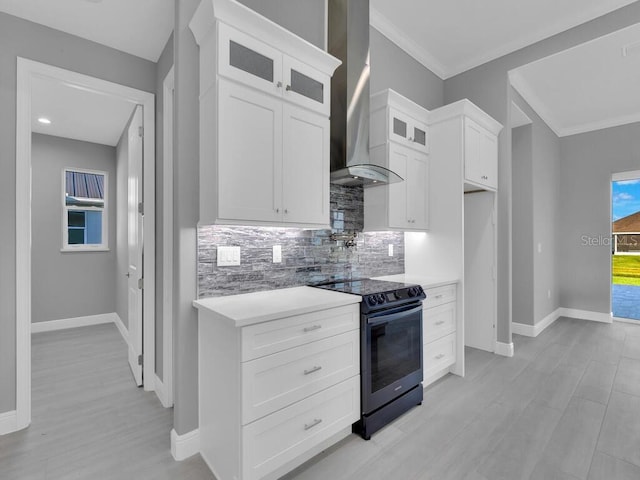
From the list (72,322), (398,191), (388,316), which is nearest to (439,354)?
(388,316)

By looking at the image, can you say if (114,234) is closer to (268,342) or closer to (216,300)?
(216,300)

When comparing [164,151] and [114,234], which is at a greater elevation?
[164,151]

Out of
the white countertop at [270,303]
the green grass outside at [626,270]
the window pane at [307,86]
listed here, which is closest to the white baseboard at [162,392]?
the white countertop at [270,303]

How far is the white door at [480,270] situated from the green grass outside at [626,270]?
11.2 feet

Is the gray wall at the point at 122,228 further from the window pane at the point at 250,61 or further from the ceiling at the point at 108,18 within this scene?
the window pane at the point at 250,61

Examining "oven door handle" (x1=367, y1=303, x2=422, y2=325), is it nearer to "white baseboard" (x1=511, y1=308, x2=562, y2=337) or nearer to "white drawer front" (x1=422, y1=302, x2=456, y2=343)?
"white drawer front" (x1=422, y1=302, x2=456, y2=343)

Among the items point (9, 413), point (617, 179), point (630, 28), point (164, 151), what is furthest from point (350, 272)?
point (617, 179)

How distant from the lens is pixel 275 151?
6.61 ft

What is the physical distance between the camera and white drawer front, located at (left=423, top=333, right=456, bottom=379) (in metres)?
2.78

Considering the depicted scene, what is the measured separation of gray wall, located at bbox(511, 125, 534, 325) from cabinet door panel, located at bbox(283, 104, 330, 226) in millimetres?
3645

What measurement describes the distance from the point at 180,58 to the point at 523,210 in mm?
4670

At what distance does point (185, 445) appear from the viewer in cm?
197

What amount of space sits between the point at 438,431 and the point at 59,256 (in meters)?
5.63

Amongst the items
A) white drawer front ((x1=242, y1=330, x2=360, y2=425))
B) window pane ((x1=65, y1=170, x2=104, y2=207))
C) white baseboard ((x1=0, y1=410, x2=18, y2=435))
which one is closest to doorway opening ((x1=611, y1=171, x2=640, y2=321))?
white drawer front ((x1=242, y1=330, x2=360, y2=425))
